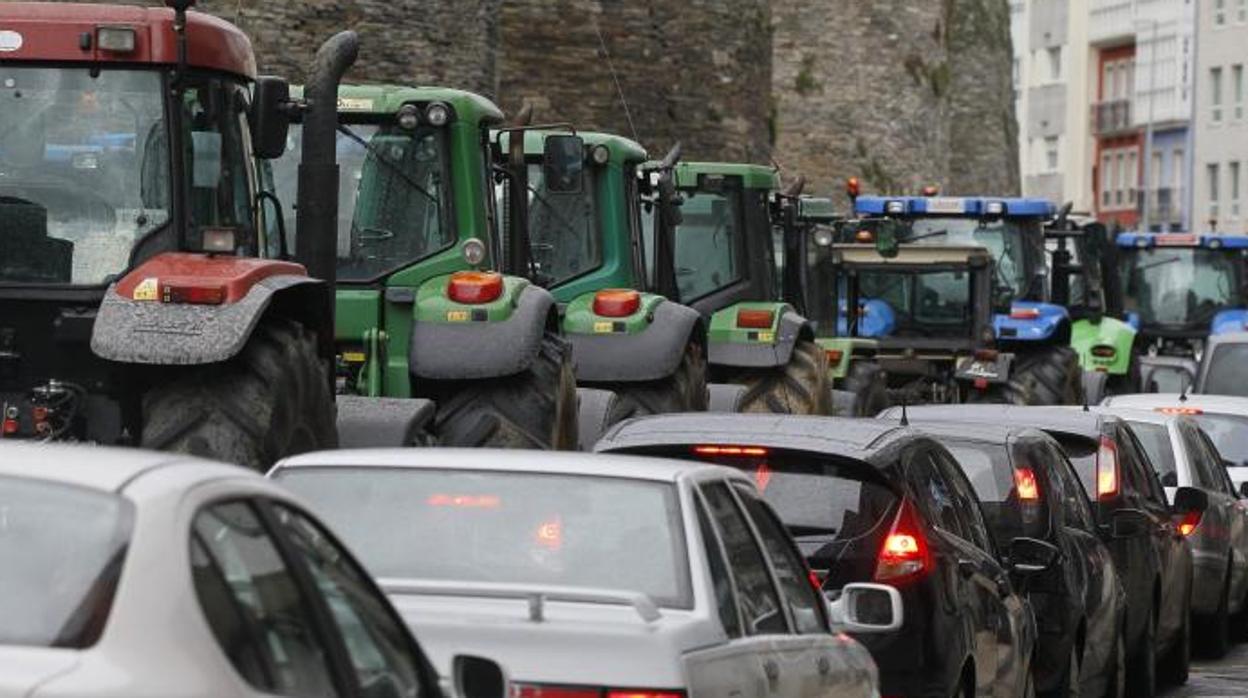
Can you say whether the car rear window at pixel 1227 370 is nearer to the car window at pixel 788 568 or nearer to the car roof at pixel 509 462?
the car window at pixel 788 568

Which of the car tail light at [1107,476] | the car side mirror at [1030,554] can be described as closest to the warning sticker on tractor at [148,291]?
the car side mirror at [1030,554]

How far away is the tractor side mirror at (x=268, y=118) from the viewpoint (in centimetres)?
1304

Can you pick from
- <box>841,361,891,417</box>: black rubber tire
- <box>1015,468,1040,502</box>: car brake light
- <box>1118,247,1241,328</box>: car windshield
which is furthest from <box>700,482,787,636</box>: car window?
<box>1118,247,1241,328</box>: car windshield

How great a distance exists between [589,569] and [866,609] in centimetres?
160

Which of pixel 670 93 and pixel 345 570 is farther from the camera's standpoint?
pixel 670 93

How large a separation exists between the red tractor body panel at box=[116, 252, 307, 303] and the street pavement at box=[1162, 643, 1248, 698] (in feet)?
22.3

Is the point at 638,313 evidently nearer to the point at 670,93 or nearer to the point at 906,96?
the point at 670,93

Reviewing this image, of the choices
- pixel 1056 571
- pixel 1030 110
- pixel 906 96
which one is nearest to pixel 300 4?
pixel 1056 571

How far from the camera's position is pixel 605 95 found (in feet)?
152

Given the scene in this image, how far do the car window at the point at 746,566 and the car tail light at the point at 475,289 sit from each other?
22.3 ft

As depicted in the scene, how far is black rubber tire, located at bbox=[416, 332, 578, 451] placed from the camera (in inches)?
620

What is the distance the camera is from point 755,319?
23781mm

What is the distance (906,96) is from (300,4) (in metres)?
36.4

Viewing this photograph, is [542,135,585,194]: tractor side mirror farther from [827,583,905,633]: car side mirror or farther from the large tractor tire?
the large tractor tire
